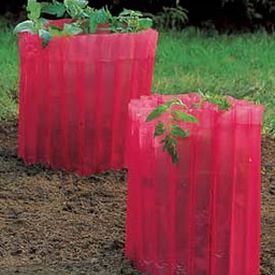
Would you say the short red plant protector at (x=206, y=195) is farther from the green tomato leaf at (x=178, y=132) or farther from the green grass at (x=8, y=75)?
the green grass at (x=8, y=75)

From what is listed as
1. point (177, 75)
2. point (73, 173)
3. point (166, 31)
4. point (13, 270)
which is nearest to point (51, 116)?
point (73, 173)

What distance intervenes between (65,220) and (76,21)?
145 centimetres

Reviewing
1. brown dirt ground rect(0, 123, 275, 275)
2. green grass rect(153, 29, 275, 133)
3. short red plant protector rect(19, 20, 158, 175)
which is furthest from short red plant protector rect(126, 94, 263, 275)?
green grass rect(153, 29, 275, 133)

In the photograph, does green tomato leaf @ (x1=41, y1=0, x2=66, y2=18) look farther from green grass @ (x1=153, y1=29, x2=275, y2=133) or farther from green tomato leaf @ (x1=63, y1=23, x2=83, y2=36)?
green grass @ (x1=153, y1=29, x2=275, y2=133)

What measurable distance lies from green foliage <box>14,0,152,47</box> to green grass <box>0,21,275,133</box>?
1.40 m

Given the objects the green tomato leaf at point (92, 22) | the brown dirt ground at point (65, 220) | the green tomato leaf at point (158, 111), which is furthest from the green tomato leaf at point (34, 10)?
the green tomato leaf at point (158, 111)

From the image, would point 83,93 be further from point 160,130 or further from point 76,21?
point 160,130

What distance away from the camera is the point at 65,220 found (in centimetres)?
518

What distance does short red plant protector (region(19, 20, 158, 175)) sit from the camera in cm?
591

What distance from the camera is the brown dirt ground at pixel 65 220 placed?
4555mm

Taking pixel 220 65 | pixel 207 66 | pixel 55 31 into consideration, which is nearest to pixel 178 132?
pixel 55 31

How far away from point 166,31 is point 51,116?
5.07m

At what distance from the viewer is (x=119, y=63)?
5.92m

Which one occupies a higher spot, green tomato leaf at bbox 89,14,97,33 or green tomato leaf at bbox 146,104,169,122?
green tomato leaf at bbox 89,14,97,33
